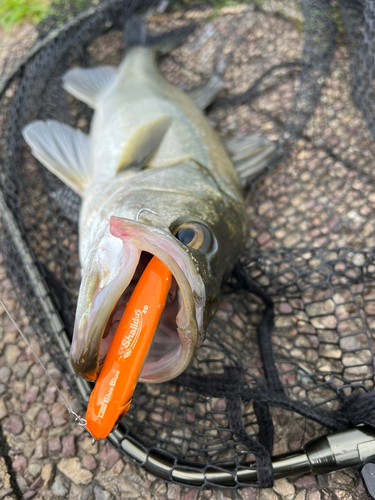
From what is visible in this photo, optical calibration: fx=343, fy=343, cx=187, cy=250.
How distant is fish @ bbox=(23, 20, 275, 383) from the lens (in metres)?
1.41

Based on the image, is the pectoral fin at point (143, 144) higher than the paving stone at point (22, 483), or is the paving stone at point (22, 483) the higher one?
the pectoral fin at point (143, 144)

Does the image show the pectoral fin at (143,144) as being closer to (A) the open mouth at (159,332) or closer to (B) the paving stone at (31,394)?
(A) the open mouth at (159,332)

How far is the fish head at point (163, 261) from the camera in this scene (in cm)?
138

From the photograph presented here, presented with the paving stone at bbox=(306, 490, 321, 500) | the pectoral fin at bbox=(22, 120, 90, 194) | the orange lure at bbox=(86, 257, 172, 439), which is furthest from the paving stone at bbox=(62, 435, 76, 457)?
the pectoral fin at bbox=(22, 120, 90, 194)

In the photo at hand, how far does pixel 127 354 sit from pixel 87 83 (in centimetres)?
283

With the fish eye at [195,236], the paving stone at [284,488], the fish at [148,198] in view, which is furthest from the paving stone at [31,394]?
the paving stone at [284,488]

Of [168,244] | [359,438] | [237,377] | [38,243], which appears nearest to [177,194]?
[168,244]

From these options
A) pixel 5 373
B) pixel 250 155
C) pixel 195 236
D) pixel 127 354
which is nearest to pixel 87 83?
pixel 250 155

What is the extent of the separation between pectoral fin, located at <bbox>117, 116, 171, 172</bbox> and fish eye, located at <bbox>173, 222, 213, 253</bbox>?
2.74 feet

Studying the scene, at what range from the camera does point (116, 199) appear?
6.42ft

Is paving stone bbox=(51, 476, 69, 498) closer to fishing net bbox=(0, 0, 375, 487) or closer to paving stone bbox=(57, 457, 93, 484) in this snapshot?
paving stone bbox=(57, 457, 93, 484)

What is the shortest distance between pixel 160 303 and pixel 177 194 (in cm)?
74

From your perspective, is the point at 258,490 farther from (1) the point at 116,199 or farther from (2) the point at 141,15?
(2) the point at 141,15

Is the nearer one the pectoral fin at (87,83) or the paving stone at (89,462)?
the paving stone at (89,462)
